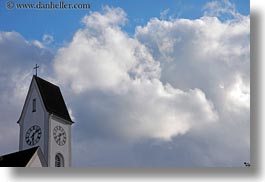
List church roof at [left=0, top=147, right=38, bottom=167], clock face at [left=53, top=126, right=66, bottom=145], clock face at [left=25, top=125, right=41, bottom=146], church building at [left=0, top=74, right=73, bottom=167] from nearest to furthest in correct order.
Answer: church roof at [left=0, top=147, right=38, bottom=167] < church building at [left=0, top=74, right=73, bottom=167] < clock face at [left=53, top=126, right=66, bottom=145] < clock face at [left=25, top=125, right=41, bottom=146]

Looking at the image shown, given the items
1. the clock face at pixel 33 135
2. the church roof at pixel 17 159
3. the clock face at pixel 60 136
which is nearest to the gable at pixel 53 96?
the clock face at pixel 60 136

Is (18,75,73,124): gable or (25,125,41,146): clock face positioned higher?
(18,75,73,124): gable

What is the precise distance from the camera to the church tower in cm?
632

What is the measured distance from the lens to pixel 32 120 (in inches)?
263

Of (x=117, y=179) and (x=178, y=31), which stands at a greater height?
(x=178, y=31)

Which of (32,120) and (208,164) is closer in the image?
(208,164)

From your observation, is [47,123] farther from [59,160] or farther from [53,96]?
[59,160]

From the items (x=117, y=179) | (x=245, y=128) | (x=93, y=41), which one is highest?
(x=93, y=41)

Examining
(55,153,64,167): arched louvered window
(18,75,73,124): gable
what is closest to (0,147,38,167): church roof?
(55,153,64,167): arched louvered window

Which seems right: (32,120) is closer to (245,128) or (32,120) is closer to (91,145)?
(91,145)

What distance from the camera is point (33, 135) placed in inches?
264

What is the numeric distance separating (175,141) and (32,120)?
128 centimetres

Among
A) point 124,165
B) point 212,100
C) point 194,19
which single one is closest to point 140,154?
point 124,165

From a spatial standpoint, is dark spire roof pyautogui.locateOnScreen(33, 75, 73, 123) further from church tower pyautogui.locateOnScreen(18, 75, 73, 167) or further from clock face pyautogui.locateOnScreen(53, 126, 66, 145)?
clock face pyautogui.locateOnScreen(53, 126, 66, 145)
